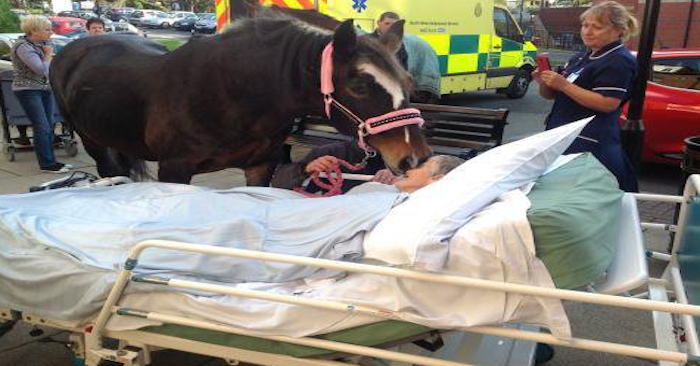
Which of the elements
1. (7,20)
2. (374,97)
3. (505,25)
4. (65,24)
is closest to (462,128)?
(374,97)

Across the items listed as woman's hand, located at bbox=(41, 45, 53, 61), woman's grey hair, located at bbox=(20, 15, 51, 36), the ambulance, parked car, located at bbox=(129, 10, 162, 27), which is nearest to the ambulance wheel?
the ambulance

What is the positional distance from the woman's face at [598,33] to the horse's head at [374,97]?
1.47 metres

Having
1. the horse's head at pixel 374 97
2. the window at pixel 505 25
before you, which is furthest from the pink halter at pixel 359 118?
the window at pixel 505 25

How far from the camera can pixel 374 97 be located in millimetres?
2461

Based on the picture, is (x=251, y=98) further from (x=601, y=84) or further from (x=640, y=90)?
(x=640, y=90)

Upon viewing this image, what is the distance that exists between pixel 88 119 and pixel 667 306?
3297mm

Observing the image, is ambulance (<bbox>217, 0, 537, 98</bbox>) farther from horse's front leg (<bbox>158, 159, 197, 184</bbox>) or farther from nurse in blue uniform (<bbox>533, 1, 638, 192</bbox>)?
horse's front leg (<bbox>158, 159, 197, 184</bbox>)

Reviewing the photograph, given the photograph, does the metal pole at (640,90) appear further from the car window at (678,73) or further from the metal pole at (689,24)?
the metal pole at (689,24)

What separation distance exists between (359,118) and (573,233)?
43.1 inches

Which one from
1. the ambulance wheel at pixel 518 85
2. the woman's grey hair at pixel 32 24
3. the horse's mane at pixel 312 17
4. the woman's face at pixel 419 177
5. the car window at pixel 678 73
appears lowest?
the ambulance wheel at pixel 518 85

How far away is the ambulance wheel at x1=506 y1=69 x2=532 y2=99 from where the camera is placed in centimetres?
1267

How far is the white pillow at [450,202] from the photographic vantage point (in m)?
1.70

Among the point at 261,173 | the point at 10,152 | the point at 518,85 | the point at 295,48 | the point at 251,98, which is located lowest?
the point at 10,152

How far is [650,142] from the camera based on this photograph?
21.5ft
